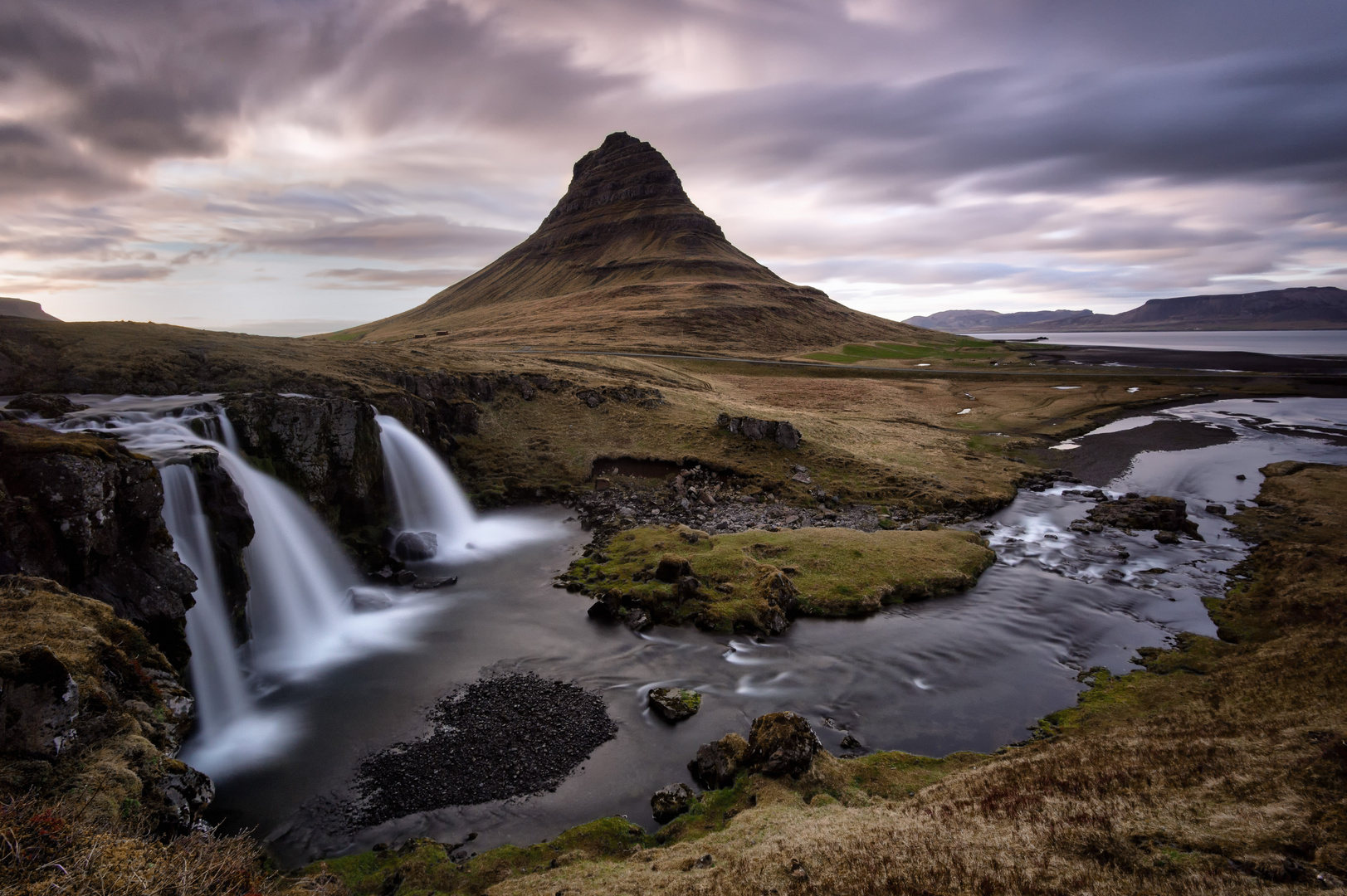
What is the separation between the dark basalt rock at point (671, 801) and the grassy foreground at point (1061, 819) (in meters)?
0.55

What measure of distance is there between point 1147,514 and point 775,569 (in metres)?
31.3

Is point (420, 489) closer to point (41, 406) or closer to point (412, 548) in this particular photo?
point (412, 548)

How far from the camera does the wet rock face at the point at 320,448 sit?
33969 mm

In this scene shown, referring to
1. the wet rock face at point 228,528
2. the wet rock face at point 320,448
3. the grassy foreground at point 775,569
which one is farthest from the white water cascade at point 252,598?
the grassy foreground at point 775,569

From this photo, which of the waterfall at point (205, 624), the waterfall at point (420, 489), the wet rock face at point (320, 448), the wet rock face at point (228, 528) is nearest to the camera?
the waterfall at point (205, 624)

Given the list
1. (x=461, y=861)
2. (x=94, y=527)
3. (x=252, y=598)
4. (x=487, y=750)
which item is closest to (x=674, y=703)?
(x=487, y=750)

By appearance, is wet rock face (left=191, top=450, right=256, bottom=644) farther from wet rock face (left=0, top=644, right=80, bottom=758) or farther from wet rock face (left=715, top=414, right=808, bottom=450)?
wet rock face (left=715, top=414, right=808, bottom=450)

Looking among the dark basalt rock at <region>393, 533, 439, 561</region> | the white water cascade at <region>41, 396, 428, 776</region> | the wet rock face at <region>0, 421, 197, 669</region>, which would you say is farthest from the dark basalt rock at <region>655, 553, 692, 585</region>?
the wet rock face at <region>0, 421, 197, 669</region>

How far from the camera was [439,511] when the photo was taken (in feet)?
141

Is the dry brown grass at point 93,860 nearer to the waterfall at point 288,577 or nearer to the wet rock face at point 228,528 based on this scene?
the wet rock face at point 228,528

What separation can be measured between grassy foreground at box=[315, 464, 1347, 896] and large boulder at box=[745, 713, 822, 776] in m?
0.49

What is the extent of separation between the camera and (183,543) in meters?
24.5

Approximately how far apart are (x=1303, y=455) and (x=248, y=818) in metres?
88.9

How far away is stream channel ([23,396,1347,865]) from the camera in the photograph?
18.7 metres
